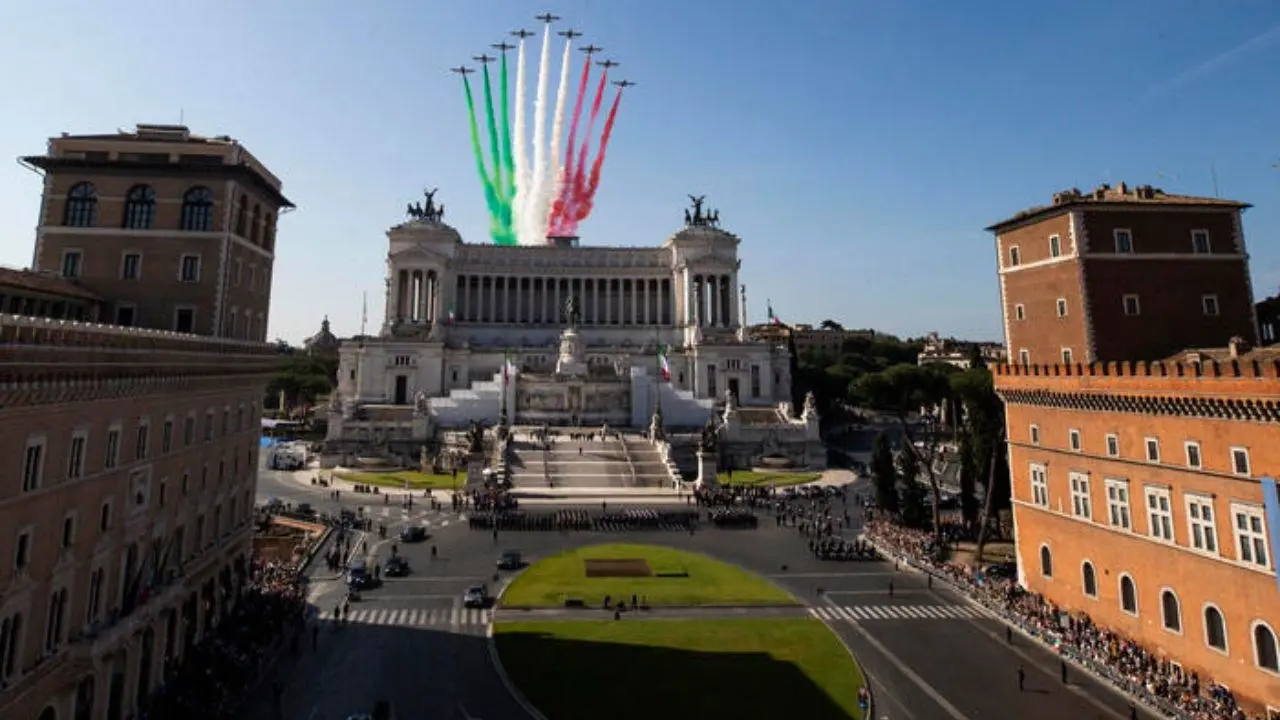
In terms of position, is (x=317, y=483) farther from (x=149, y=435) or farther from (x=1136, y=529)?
(x=1136, y=529)

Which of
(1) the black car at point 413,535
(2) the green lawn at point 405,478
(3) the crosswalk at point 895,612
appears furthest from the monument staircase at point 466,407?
(3) the crosswalk at point 895,612

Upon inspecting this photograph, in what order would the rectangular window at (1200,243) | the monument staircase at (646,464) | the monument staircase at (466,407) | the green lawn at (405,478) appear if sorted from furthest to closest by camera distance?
the monument staircase at (466,407)
the monument staircase at (646,464)
the green lawn at (405,478)
the rectangular window at (1200,243)

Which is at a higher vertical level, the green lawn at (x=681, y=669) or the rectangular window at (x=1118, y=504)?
the rectangular window at (x=1118, y=504)

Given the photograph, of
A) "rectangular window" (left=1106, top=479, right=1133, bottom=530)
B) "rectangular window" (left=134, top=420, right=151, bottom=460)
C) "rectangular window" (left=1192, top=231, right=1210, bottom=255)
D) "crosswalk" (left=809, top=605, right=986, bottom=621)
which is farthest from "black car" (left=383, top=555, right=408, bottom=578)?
"rectangular window" (left=1192, top=231, right=1210, bottom=255)

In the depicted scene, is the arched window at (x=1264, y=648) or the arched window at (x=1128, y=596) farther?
the arched window at (x=1128, y=596)

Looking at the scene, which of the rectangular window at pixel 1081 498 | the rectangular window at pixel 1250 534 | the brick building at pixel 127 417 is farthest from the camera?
the rectangular window at pixel 1081 498

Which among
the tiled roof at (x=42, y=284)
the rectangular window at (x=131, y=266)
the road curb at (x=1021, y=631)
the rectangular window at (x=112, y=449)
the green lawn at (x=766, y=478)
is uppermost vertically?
the rectangular window at (x=131, y=266)

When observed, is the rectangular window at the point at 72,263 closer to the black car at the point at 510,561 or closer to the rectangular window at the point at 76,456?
the rectangular window at the point at 76,456

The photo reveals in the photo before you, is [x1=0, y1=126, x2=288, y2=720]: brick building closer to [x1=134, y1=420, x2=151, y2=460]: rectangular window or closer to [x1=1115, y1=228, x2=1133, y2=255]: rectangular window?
[x1=134, y1=420, x2=151, y2=460]: rectangular window
